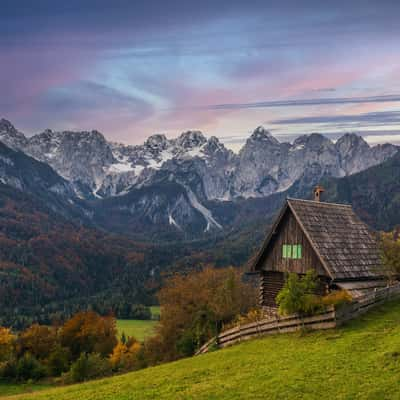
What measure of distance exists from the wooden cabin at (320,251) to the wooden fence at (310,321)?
1.55 m

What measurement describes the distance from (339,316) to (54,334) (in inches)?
3109

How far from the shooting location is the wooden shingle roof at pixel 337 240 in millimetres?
34156

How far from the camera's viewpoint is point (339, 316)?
28.0 meters

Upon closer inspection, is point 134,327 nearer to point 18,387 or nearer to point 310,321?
point 18,387

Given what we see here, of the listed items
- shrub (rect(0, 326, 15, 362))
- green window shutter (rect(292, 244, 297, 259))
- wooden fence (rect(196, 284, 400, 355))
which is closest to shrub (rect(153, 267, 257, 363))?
wooden fence (rect(196, 284, 400, 355))

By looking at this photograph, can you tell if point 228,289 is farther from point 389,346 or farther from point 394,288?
point 389,346

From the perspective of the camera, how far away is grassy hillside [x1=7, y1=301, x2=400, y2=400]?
1910cm

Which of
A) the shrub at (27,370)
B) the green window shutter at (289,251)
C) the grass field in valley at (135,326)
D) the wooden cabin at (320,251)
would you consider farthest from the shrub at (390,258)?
the grass field in valley at (135,326)

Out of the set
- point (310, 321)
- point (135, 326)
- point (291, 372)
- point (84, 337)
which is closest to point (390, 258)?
point (310, 321)

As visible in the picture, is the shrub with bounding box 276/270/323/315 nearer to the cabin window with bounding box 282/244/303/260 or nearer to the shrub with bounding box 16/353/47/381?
the cabin window with bounding box 282/244/303/260

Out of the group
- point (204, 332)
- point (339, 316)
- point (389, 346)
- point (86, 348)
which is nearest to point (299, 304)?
point (339, 316)

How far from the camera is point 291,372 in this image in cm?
2144

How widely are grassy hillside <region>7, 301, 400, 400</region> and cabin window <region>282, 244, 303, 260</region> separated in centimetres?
748

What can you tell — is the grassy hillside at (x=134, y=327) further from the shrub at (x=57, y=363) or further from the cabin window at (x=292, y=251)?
the cabin window at (x=292, y=251)
